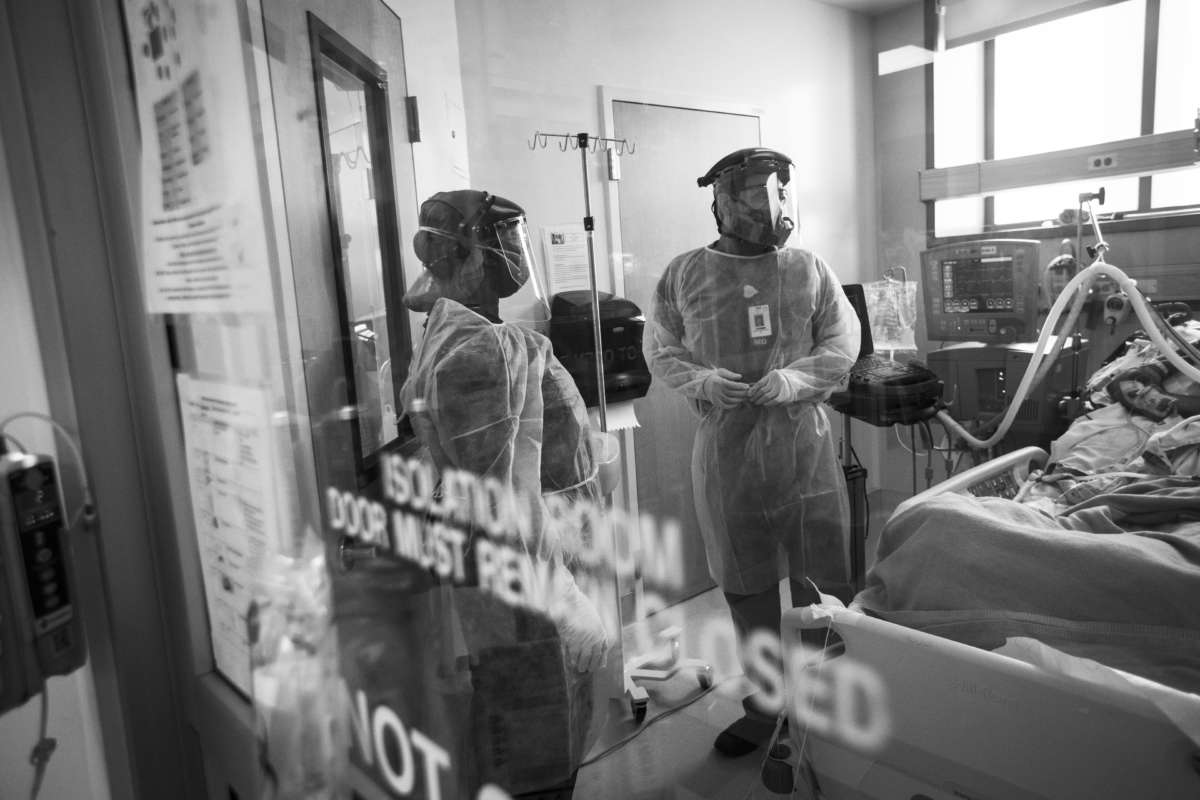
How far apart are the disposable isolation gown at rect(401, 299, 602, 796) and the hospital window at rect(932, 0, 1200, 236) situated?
700 millimetres

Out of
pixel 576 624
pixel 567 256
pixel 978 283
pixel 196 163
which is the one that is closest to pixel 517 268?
pixel 567 256

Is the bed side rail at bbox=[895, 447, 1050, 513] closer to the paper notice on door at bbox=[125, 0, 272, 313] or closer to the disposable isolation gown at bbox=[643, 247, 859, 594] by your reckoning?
the disposable isolation gown at bbox=[643, 247, 859, 594]

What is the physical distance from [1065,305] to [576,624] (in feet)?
2.87

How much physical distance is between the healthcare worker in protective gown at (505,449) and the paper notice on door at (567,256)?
11 centimetres

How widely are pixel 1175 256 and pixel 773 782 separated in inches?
43.8

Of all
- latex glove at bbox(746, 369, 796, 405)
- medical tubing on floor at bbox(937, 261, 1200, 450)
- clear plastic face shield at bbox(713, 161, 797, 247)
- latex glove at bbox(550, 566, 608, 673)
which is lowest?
latex glove at bbox(550, 566, 608, 673)

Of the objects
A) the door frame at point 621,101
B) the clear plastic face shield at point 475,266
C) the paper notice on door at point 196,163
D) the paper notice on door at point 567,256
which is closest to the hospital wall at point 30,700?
the paper notice on door at point 196,163

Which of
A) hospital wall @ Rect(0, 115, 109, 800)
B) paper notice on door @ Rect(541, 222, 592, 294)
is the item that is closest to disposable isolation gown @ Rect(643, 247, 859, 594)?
paper notice on door @ Rect(541, 222, 592, 294)

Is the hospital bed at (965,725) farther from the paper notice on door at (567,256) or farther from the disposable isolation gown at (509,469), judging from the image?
the paper notice on door at (567,256)

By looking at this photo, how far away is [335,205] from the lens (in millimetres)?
1087

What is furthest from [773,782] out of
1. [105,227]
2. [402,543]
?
[105,227]

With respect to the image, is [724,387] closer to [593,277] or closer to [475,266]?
[593,277]

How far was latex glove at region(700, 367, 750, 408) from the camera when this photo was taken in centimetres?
138

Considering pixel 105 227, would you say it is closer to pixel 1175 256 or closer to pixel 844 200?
pixel 844 200
